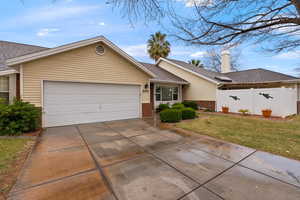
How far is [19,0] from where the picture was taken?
2.43 m

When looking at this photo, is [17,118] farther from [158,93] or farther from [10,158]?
[158,93]

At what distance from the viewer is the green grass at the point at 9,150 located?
3.11m

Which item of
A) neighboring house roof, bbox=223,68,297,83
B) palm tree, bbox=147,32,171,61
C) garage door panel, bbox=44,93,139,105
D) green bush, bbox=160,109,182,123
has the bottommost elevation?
green bush, bbox=160,109,182,123

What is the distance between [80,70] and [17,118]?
3.38m

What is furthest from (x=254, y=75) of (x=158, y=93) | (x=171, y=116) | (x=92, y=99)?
(x=92, y=99)

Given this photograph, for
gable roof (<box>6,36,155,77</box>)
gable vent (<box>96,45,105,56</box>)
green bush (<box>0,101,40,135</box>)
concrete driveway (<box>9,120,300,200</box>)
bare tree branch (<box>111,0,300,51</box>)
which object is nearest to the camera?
concrete driveway (<box>9,120,300,200</box>)

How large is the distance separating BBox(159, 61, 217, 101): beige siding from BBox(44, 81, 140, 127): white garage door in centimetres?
678

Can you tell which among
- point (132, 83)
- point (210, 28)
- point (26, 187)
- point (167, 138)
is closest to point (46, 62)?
point (132, 83)

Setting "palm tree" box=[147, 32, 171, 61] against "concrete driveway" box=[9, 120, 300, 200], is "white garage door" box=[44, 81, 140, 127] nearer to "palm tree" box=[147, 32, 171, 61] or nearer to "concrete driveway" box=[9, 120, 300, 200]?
"concrete driveway" box=[9, 120, 300, 200]

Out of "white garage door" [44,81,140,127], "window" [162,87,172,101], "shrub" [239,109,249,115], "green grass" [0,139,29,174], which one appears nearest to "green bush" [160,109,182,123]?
"white garage door" [44,81,140,127]

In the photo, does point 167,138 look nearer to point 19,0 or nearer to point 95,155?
point 95,155

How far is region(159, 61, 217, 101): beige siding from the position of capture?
41.3 ft

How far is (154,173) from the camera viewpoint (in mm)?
2850

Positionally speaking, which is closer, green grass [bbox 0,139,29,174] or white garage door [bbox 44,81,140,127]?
green grass [bbox 0,139,29,174]
